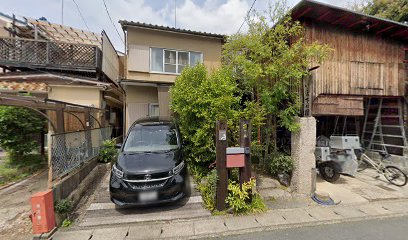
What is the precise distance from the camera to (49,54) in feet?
29.4

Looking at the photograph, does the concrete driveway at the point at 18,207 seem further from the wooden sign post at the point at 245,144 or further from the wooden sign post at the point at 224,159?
the wooden sign post at the point at 245,144

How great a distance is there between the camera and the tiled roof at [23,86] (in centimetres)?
786

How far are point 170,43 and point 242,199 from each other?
845 cm

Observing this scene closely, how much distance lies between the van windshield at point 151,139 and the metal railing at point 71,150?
1338mm

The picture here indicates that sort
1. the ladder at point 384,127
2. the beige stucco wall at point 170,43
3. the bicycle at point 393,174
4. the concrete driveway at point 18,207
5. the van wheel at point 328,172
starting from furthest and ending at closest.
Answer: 1. the beige stucco wall at point 170,43
2. the ladder at point 384,127
3. the van wheel at point 328,172
4. the bicycle at point 393,174
5. the concrete driveway at point 18,207

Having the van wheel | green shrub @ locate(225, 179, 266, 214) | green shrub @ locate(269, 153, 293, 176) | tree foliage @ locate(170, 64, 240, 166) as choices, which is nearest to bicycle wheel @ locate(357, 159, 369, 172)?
the van wheel

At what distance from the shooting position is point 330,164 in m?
6.19

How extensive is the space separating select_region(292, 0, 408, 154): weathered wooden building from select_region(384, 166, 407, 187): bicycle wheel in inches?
76.7

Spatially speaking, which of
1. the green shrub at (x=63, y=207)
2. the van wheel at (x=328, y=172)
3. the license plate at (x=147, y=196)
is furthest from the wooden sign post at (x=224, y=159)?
the van wheel at (x=328, y=172)

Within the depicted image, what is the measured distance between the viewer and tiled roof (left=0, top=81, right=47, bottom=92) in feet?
25.8

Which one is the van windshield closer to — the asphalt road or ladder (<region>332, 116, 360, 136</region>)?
the asphalt road

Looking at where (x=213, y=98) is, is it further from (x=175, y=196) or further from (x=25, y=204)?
(x=25, y=204)

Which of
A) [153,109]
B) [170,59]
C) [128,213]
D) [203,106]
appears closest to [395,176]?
[203,106]

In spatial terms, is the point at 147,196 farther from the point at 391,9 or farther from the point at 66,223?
the point at 391,9
